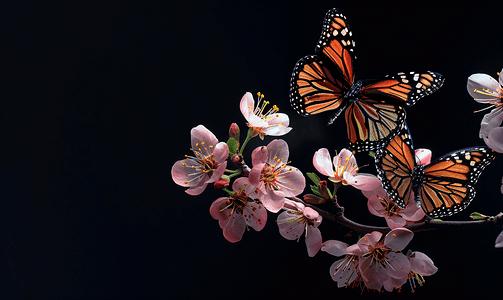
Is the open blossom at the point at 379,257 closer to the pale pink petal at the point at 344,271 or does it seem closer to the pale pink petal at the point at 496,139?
the pale pink petal at the point at 344,271

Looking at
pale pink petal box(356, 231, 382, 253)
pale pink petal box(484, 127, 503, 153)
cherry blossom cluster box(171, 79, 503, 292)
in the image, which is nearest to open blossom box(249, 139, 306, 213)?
cherry blossom cluster box(171, 79, 503, 292)

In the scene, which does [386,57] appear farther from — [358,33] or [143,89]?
[143,89]

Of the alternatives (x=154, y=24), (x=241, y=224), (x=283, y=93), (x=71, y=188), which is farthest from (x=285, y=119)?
(x=71, y=188)

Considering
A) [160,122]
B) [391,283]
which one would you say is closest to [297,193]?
[391,283]

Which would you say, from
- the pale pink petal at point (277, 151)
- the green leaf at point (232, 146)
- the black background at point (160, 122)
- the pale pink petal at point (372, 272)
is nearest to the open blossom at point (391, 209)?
the pale pink petal at point (372, 272)

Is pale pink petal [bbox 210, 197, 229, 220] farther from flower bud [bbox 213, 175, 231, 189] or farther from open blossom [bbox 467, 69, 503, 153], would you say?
open blossom [bbox 467, 69, 503, 153]

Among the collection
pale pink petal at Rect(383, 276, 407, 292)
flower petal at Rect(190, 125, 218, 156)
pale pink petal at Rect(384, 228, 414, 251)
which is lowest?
pale pink petal at Rect(383, 276, 407, 292)
